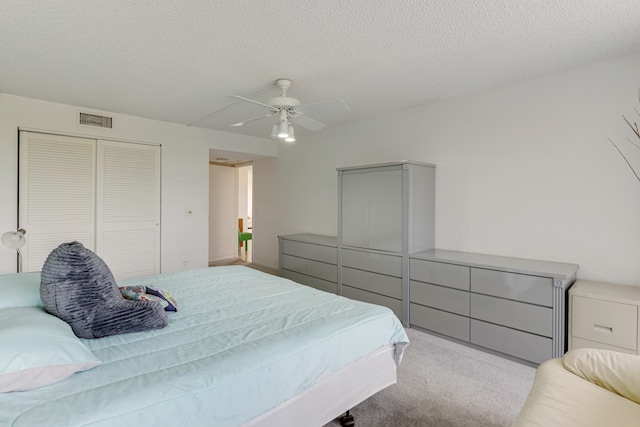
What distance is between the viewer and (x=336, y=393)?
175 centimetres

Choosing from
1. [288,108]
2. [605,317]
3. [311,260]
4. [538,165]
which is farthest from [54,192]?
[605,317]

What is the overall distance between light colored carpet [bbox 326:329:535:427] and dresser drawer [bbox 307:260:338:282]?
151cm

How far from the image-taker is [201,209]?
16.8ft

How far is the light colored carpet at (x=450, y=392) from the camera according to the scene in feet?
6.42

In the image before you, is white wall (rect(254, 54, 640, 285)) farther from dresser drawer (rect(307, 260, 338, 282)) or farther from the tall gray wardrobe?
dresser drawer (rect(307, 260, 338, 282))

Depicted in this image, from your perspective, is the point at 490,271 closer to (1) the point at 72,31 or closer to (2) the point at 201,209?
(1) the point at 72,31

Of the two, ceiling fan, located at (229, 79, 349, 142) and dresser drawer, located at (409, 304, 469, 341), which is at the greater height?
ceiling fan, located at (229, 79, 349, 142)

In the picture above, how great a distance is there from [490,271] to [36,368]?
301cm

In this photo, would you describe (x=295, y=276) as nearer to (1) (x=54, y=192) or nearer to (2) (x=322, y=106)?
(2) (x=322, y=106)

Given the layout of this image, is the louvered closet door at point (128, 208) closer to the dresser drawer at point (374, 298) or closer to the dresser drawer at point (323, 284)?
the dresser drawer at point (323, 284)

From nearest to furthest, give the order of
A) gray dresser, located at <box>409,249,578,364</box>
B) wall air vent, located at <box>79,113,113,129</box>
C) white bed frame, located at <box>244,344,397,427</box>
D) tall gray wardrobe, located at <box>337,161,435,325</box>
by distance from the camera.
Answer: white bed frame, located at <box>244,344,397,427</box>, gray dresser, located at <box>409,249,578,364</box>, tall gray wardrobe, located at <box>337,161,435,325</box>, wall air vent, located at <box>79,113,113,129</box>

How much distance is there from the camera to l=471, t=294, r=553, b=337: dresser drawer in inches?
99.1

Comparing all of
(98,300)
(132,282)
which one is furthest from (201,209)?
(98,300)

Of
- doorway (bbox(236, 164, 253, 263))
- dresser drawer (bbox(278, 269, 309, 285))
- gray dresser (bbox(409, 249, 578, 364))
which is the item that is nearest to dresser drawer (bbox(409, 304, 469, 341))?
gray dresser (bbox(409, 249, 578, 364))
